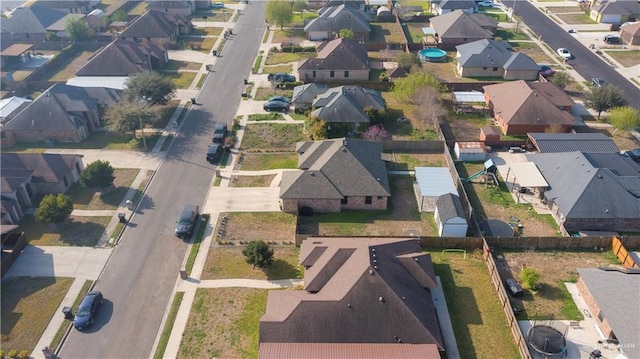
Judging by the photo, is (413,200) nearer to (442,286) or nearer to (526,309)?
(442,286)

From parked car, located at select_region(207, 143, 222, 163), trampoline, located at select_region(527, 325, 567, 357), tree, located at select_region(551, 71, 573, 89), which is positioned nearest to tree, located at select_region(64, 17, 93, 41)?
parked car, located at select_region(207, 143, 222, 163)

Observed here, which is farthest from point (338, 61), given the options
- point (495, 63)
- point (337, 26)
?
point (495, 63)

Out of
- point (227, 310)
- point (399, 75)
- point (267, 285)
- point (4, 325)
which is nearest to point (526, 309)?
point (267, 285)

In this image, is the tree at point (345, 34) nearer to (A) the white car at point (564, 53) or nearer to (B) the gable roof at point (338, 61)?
(B) the gable roof at point (338, 61)

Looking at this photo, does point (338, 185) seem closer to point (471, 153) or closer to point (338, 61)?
point (471, 153)

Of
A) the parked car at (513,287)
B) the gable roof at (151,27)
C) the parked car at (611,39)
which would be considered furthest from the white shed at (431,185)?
the gable roof at (151,27)

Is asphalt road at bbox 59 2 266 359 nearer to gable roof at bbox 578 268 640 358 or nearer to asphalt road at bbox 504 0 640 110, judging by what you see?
gable roof at bbox 578 268 640 358
